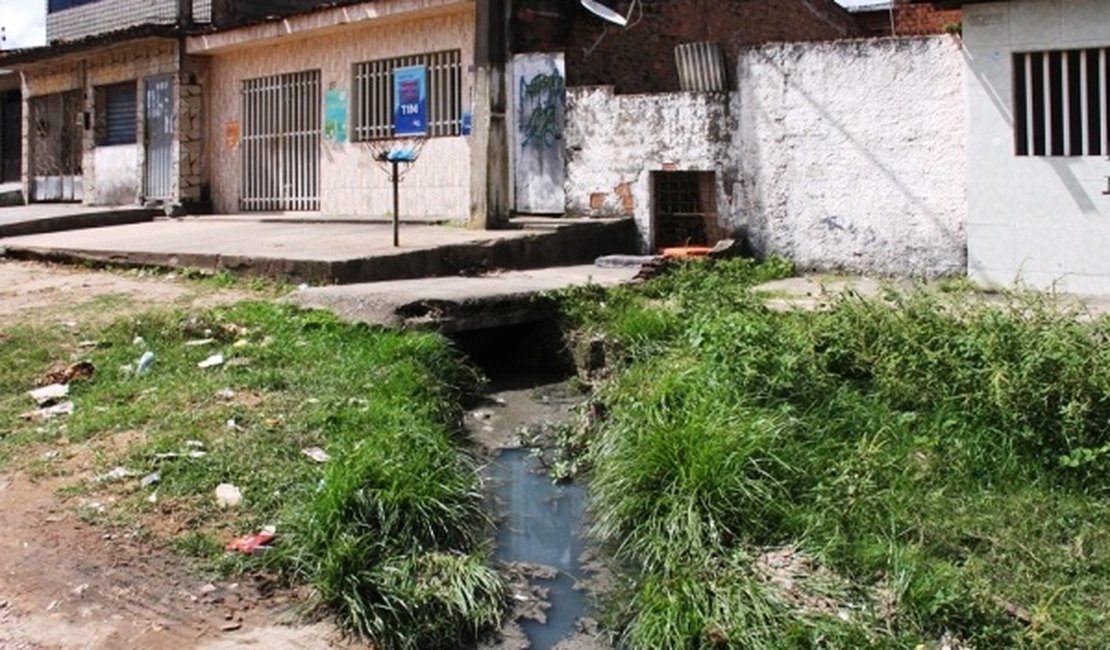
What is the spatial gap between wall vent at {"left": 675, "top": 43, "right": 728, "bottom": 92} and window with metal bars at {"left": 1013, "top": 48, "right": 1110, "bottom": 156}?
308 cm

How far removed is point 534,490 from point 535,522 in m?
0.42

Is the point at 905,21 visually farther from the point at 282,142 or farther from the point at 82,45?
the point at 82,45

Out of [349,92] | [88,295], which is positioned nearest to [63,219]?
[349,92]

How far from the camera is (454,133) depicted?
1334 centimetres

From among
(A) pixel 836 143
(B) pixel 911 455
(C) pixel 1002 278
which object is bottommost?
(B) pixel 911 455

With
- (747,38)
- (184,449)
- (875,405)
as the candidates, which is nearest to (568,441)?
(875,405)

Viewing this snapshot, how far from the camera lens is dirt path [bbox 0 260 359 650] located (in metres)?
4.24

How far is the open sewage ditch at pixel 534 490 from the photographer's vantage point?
16.1 ft

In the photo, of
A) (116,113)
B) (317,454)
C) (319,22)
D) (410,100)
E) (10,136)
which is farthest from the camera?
(10,136)

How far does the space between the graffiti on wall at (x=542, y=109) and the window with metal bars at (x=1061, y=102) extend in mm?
4919

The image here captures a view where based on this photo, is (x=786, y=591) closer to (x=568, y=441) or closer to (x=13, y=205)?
(x=568, y=441)

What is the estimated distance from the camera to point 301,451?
5.68m

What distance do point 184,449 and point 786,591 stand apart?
2982 mm

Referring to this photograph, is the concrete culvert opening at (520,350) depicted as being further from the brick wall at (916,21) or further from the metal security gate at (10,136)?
the metal security gate at (10,136)
